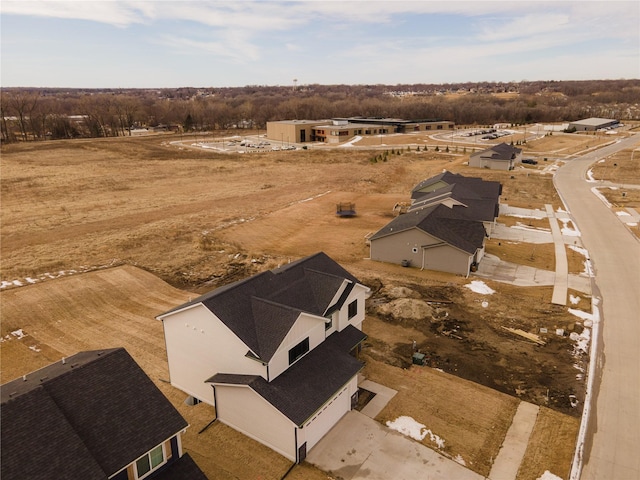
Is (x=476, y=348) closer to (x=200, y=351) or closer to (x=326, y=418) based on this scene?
(x=326, y=418)

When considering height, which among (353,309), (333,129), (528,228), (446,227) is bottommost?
(528,228)

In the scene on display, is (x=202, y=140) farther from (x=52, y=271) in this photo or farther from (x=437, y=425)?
(x=437, y=425)

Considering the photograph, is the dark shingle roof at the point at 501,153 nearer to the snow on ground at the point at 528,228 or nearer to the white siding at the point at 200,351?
the snow on ground at the point at 528,228

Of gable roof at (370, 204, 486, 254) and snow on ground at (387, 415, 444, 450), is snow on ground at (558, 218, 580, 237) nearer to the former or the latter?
gable roof at (370, 204, 486, 254)

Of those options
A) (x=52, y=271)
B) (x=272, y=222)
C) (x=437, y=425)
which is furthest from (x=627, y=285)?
(x=52, y=271)

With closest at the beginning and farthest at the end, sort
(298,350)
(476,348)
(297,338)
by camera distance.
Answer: (297,338), (298,350), (476,348)

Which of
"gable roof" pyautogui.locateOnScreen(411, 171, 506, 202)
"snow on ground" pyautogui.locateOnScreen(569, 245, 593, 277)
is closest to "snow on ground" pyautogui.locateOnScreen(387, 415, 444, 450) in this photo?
"snow on ground" pyautogui.locateOnScreen(569, 245, 593, 277)

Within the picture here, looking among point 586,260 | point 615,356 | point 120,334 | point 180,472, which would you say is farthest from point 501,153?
point 180,472
